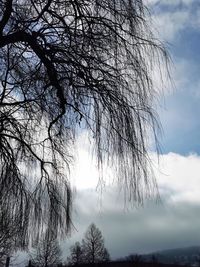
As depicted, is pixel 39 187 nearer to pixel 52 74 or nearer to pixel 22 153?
pixel 22 153

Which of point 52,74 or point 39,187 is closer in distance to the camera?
point 52,74

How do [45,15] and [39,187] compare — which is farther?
[39,187]

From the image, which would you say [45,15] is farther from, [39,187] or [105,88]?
[39,187]

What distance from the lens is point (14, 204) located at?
7113mm

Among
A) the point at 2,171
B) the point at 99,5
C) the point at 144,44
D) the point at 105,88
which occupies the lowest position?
the point at 2,171

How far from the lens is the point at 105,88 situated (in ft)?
20.0

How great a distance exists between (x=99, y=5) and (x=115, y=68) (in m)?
0.83

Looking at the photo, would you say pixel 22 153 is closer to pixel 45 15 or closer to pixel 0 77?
pixel 0 77

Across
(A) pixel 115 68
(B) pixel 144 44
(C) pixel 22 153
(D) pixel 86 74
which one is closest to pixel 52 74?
(D) pixel 86 74

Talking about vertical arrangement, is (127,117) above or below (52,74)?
below

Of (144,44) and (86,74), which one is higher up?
(144,44)

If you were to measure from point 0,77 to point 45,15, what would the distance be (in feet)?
4.81

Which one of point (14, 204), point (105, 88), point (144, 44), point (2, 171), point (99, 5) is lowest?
point (14, 204)

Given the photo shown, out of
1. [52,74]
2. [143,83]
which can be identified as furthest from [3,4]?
[143,83]
